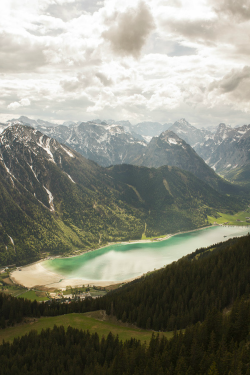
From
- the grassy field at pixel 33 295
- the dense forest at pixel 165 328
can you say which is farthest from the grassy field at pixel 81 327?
the grassy field at pixel 33 295

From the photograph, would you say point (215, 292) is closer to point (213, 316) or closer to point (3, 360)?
point (213, 316)

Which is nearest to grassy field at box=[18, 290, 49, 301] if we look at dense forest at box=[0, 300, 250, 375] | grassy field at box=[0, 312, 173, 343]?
grassy field at box=[0, 312, 173, 343]

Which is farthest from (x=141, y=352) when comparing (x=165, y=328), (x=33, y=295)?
(x=33, y=295)

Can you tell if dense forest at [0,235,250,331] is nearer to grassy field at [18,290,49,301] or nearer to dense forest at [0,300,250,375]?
dense forest at [0,300,250,375]

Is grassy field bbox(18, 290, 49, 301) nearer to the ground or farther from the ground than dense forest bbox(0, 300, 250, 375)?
nearer to the ground

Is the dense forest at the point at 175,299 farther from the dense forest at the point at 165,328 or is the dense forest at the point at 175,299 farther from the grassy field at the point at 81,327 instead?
the grassy field at the point at 81,327
